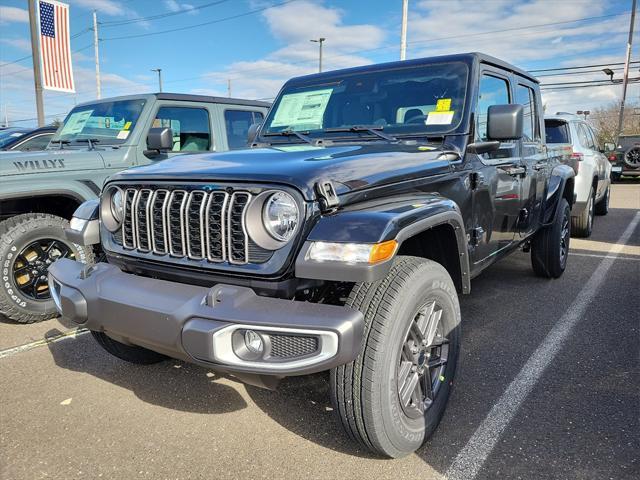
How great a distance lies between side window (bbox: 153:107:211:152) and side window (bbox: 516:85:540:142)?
3.22 metres

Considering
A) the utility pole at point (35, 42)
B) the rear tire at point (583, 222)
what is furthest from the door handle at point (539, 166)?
the utility pole at point (35, 42)

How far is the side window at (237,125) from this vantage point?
5762 mm

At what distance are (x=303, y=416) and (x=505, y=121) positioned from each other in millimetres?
2070

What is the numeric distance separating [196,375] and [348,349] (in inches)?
67.5

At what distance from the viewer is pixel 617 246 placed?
7219 millimetres

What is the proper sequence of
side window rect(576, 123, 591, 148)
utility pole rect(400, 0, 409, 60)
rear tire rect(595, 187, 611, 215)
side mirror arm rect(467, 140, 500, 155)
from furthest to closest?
utility pole rect(400, 0, 409, 60), rear tire rect(595, 187, 611, 215), side window rect(576, 123, 591, 148), side mirror arm rect(467, 140, 500, 155)

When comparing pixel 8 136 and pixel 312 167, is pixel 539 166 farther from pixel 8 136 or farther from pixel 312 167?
pixel 8 136

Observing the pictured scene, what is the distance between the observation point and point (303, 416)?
2762 millimetres

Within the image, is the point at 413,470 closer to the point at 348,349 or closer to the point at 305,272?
the point at 348,349

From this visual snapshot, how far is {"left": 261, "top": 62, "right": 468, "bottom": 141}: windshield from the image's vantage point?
127 inches

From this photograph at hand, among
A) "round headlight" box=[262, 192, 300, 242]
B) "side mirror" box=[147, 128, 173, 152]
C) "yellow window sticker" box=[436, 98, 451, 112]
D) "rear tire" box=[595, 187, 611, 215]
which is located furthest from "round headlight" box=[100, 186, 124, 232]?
"rear tire" box=[595, 187, 611, 215]

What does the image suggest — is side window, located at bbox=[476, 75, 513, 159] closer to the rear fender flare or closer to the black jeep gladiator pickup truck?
the black jeep gladiator pickup truck

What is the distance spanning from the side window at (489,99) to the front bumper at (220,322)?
76.9 inches

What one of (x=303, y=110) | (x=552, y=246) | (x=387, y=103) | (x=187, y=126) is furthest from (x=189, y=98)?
(x=552, y=246)
